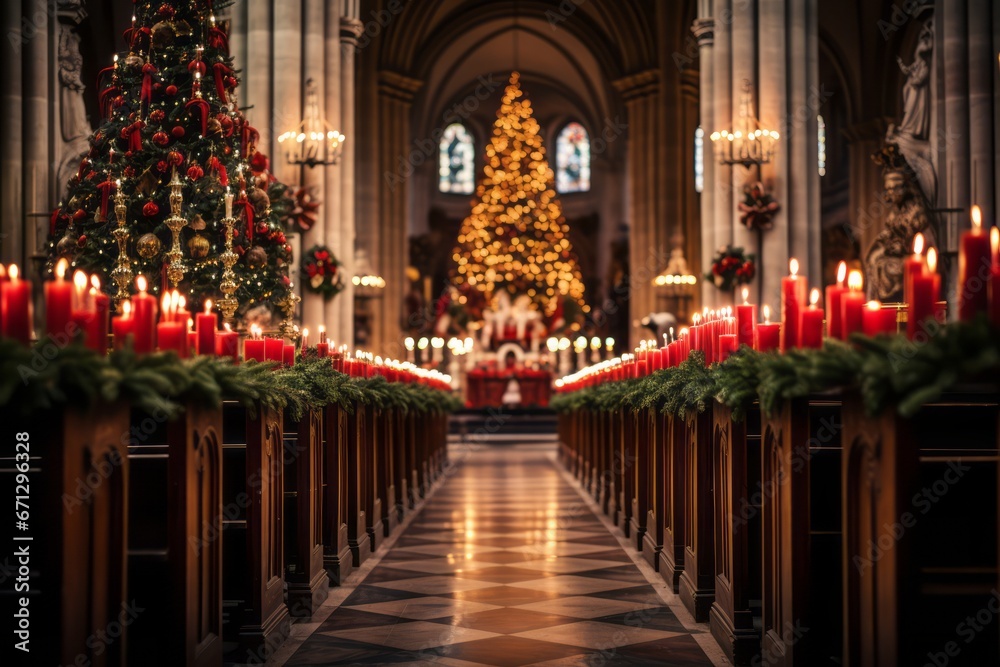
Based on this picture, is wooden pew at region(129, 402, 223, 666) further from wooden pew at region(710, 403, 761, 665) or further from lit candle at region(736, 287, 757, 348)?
lit candle at region(736, 287, 757, 348)

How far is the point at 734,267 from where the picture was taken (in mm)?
16531

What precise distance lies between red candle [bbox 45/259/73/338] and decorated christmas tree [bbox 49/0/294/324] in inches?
256

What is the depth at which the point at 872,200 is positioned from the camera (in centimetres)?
2675

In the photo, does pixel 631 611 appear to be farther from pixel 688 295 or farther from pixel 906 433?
pixel 688 295

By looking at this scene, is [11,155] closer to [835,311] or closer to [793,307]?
[793,307]

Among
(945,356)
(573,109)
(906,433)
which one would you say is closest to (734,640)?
(906,433)

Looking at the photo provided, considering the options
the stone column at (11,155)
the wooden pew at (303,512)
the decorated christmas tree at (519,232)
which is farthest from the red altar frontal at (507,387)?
the wooden pew at (303,512)

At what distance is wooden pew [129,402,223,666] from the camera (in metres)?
3.99

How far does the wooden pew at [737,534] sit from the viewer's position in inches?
199

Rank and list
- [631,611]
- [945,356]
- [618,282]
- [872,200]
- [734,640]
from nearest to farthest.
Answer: [945,356]
[734,640]
[631,611]
[872,200]
[618,282]

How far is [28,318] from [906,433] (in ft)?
7.57

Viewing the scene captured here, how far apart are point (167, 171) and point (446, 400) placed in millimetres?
7782

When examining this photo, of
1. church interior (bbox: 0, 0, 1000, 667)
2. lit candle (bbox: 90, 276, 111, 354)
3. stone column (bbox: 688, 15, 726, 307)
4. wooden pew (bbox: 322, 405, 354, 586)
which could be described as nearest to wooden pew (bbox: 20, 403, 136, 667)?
church interior (bbox: 0, 0, 1000, 667)

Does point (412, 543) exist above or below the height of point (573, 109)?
below
